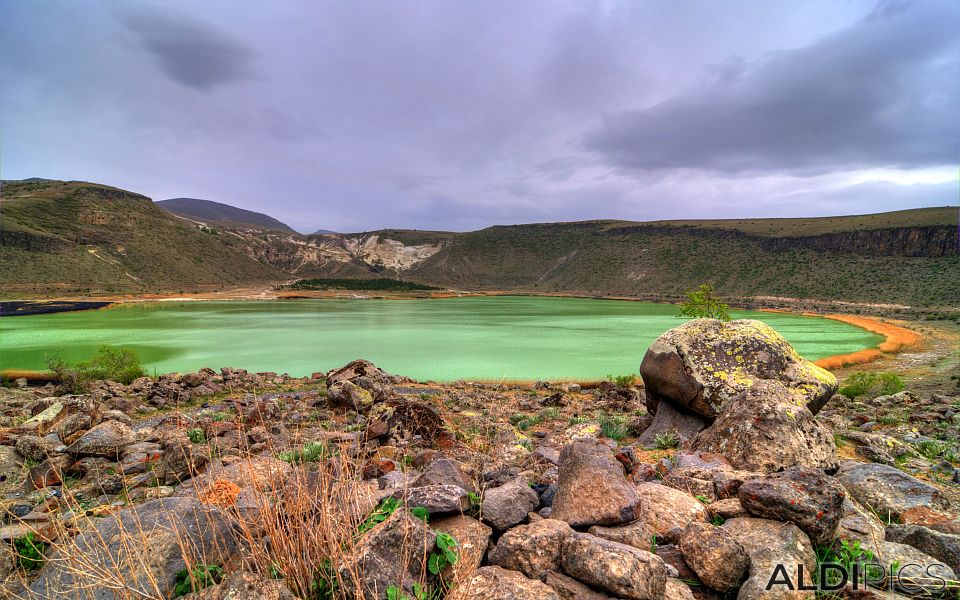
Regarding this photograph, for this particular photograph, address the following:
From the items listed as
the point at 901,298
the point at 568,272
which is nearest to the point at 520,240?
the point at 568,272

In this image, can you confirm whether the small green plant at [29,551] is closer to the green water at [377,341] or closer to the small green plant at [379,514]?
the small green plant at [379,514]

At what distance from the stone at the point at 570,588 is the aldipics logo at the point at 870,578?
46.5 inches

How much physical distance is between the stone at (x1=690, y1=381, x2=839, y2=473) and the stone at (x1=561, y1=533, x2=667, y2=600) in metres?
3.99

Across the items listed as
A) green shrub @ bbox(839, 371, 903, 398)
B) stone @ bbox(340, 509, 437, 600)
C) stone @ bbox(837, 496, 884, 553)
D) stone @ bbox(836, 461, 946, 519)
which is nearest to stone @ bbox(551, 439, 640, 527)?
stone @ bbox(340, 509, 437, 600)

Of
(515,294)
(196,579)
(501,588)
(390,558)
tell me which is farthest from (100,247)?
(501,588)

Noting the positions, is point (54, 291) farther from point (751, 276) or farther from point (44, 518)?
point (751, 276)

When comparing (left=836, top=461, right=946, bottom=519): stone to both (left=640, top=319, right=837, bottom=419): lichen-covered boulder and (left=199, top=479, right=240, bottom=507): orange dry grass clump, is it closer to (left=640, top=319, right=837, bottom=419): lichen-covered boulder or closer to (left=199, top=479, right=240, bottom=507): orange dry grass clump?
(left=640, top=319, right=837, bottom=419): lichen-covered boulder

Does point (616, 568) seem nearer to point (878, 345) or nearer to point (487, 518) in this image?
point (487, 518)

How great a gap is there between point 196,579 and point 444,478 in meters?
1.90

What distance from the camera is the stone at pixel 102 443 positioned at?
6559mm

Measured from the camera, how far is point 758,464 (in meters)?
5.80

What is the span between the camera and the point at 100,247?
8756cm

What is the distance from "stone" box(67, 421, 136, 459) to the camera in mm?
6559

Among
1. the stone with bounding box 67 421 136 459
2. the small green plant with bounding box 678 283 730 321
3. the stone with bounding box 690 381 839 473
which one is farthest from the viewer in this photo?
the small green plant with bounding box 678 283 730 321
